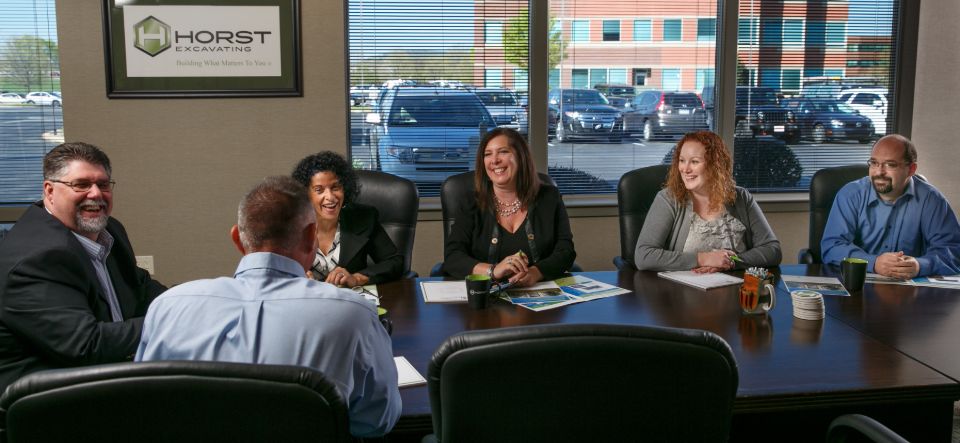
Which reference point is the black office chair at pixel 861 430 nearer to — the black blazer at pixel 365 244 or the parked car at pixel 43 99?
the black blazer at pixel 365 244

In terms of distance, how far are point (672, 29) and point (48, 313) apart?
12.1ft

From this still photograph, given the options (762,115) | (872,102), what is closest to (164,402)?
(762,115)

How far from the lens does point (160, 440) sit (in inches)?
43.0

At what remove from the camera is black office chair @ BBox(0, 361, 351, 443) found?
1.06 meters

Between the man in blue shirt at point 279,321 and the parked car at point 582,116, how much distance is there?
10.4 feet

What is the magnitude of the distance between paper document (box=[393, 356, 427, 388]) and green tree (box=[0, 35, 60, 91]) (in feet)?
10.8

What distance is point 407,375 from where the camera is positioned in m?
1.79

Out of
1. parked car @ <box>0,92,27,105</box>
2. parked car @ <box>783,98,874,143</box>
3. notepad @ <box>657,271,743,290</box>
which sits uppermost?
parked car @ <box>0,92,27,105</box>

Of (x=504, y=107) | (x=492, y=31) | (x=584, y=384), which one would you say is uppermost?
(x=492, y=31)

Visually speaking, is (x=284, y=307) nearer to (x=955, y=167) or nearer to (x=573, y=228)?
(x=573, y=228)

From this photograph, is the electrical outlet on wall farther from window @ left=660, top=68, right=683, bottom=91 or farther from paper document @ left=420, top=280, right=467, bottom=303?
window @ left=660, top=68, right=683, bottom=91

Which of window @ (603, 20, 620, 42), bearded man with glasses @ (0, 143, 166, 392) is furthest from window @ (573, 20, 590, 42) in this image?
bearded man with glasses @ (0, 143, 166, 392)

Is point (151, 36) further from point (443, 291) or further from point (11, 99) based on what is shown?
point (443, 291)

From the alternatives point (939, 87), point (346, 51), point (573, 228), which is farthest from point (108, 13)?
point (939, 87)
